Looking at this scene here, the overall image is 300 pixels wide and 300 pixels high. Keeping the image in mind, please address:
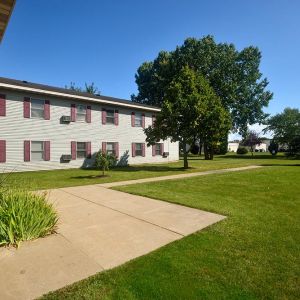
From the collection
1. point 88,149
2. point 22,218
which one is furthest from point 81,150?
point 22,218

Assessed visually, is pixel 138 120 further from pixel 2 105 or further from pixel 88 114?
pixel 2 105

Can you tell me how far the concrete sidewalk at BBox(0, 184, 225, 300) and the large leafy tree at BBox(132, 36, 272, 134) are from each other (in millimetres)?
30225

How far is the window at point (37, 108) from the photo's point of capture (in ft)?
59.4

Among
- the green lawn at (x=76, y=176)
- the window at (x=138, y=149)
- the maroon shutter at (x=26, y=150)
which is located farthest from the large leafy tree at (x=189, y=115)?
the maroon shutter at (x=26, y=150)

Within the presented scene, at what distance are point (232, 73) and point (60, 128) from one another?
2776cm

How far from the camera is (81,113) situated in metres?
20.7

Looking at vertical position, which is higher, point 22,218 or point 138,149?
point 138,149

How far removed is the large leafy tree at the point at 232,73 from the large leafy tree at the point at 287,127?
7.86 meters

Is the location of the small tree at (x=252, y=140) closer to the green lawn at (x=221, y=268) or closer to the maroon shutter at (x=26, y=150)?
the maroon shutter at (x=26, y=150)

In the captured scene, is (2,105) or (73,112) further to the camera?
(73,112)

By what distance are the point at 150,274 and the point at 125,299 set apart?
0.62 m

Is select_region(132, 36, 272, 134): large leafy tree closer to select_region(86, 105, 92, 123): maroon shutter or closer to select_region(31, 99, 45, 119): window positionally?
select_region(86, 105, 92, 123): maroon shutter

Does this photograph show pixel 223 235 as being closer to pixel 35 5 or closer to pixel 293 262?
pixel 293 262

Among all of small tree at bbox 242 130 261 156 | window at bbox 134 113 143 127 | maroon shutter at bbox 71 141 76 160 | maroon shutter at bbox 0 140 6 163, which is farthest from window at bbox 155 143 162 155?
small tree at bbox 242 130 261 156
